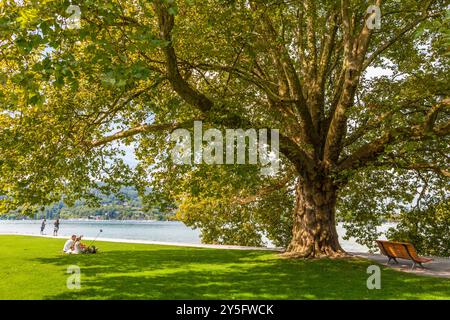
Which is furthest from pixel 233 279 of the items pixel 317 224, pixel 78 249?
pixel 78 249

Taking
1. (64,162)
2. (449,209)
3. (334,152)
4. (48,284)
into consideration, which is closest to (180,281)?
(48,284)

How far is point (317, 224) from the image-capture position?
1794 centimetres

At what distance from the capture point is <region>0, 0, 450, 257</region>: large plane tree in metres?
13.9

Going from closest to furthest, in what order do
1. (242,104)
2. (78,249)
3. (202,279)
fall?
(202,279) < (242,104) < (78,249)

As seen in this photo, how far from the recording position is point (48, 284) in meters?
11.2

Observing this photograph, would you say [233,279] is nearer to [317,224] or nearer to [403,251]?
[317,224]

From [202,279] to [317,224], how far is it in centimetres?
728

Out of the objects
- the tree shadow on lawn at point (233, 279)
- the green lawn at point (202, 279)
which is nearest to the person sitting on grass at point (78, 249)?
the green lawn at point (202, 279)

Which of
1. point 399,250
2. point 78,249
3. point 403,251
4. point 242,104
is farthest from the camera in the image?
point 78,249

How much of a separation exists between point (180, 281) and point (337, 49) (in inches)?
583

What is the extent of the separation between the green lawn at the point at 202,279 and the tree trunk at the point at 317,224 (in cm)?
111

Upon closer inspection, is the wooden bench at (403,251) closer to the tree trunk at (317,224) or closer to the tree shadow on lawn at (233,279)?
the tree shadow on lawn at (233,279)

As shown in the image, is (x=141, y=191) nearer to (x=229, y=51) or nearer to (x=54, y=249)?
(x=54, y=249)

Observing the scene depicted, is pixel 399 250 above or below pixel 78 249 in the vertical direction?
above
